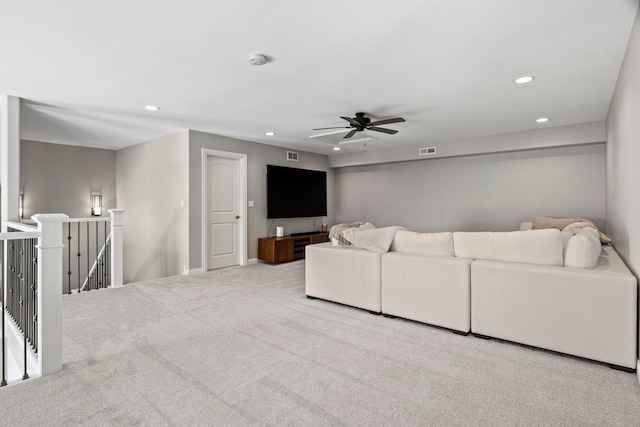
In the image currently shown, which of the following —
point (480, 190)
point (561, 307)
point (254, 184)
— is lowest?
point (561, 307)

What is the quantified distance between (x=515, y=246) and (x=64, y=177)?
7.88m

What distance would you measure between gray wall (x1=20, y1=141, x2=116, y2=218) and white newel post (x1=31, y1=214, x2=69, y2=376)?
5.21 m

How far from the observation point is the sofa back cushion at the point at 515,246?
260 cm

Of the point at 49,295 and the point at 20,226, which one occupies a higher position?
the point at 20,226

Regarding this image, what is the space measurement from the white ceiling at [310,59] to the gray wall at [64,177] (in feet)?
5.96

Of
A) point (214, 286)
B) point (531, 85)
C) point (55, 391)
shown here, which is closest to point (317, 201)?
point (214, 286)

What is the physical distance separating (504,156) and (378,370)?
529 centimetres

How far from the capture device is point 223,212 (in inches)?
234

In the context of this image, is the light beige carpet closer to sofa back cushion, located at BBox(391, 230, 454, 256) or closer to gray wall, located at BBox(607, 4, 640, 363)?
sofa back cushion, located at BBox(391, 230, 454, 256)

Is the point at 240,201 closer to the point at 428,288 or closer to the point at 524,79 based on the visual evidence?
the point at 428,288

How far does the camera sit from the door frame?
5562mm

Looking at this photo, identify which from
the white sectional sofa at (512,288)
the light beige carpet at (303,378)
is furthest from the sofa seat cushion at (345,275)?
the light beige carpet at (303,378)

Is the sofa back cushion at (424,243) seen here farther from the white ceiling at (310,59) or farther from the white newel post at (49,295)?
the white newel post at (49,295)

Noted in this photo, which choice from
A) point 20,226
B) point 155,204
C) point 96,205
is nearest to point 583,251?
point 20,226
